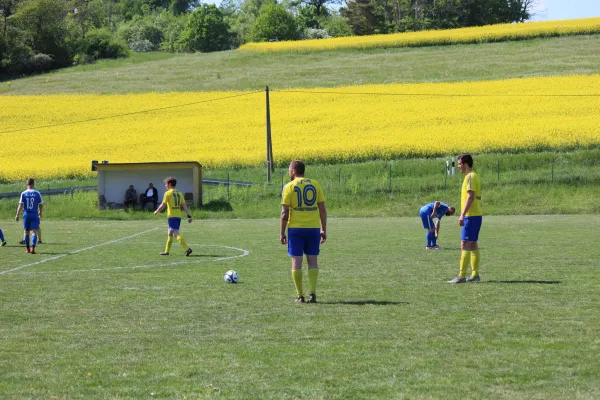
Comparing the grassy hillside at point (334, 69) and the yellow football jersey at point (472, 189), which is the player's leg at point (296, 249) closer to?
the yellow football jersey at point (472, 189)

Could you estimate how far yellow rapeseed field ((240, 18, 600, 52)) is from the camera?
3504 inches

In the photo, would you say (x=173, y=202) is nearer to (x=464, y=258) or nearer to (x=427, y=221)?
(x=427, y=221)

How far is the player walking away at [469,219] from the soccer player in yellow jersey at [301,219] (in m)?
2.99

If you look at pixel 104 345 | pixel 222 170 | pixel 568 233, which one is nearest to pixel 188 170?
pixel 222 170

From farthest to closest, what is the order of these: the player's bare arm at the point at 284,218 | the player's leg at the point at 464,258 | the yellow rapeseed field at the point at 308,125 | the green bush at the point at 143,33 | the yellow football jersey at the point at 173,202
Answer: the green bush at the point at 143,33, the yellow rapeseed field at the point at 308,125, the yellow football jersey at the point at 173,202, the player's leg at the point at 464,258, the player's bare arm at the point at 284,218

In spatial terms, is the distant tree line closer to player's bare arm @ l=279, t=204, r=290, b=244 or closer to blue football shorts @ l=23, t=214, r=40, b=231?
blue football shorts @ l=23, t=214, r=40, b=231

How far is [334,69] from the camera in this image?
82.4 m

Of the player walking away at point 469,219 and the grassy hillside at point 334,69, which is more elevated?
the grassy hillside at point 334,69

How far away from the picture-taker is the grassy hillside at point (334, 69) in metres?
73.9

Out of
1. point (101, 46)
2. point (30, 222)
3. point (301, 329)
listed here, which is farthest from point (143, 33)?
point (301, 329)

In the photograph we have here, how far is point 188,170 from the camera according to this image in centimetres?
4397

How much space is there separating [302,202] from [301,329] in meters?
2.70

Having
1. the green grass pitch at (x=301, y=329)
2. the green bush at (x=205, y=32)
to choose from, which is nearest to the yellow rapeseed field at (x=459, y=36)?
the green bush at (x=205, y=32)

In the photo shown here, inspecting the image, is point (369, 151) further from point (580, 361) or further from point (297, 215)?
point (580, 361)
